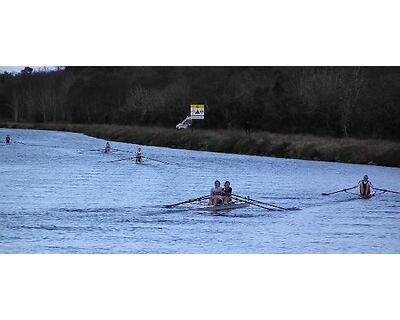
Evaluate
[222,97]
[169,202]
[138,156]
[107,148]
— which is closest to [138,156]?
[138,156]

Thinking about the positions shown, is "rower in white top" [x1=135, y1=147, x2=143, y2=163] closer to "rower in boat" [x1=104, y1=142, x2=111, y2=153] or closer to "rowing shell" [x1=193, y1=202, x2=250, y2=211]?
"rower in boat" [x1=104, y1=142, x2=111, y2=153]

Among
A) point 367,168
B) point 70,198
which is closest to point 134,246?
A: point 70,198

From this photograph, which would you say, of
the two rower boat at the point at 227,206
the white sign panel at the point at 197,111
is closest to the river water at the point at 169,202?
the two rower boat at the point at 227,206

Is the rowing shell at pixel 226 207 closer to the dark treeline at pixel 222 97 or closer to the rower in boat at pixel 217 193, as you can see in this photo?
the rower in boat at pixel 217 193

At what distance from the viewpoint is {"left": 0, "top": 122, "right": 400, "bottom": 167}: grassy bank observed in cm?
1678

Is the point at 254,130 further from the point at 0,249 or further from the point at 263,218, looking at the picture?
the point at 0,249

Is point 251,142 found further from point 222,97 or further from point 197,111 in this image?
point 197,111

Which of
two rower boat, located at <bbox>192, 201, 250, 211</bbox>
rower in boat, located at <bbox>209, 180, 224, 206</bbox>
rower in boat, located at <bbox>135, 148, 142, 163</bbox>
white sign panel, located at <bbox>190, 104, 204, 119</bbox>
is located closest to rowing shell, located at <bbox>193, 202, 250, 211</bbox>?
two rower boat, located at <bbox>192, 201, 250, 211</bbox>

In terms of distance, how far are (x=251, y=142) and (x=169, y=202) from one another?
2.11 meters

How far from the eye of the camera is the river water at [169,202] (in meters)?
14.8

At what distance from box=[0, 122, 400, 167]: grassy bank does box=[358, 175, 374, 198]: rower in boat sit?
1.59 ft

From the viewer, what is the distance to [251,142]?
1819 centimetres

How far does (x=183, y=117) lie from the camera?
54.3 feet

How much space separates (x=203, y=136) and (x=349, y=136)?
9.36ft
